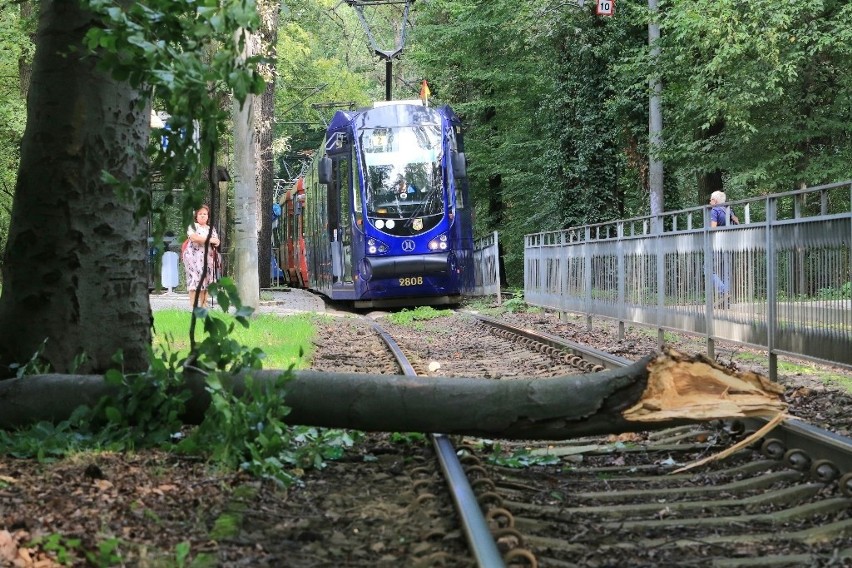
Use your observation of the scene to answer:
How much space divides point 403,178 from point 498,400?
1586 centimetres

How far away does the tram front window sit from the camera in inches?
841

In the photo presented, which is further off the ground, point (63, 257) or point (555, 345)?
point (63, 257)

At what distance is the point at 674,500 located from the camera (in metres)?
5.14

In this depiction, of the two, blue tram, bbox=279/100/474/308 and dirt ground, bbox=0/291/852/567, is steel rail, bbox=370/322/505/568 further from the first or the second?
blue tram, bbox=279/100/474/308

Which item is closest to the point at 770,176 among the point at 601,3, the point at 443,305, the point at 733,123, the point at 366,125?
the point at 733,123

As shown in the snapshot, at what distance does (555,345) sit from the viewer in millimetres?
12461

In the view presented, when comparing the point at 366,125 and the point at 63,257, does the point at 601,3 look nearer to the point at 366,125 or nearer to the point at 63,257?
the point at 366,125

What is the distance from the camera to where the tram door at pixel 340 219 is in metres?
21.6

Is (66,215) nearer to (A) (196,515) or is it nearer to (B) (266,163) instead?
(A) (196,515)

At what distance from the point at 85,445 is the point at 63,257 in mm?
1174

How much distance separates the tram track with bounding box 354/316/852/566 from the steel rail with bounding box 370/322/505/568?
5 centimetres

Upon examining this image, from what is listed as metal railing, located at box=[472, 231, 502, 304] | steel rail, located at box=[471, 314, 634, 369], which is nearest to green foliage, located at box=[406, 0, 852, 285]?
metal railing, located at box=[472, 231, 502, 304]

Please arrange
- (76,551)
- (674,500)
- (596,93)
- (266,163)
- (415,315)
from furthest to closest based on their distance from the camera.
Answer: (266,163), (596,93), (415,315), (674,500), (76,551)

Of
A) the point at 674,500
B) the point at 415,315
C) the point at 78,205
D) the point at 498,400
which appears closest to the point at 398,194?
the point at 415,315
